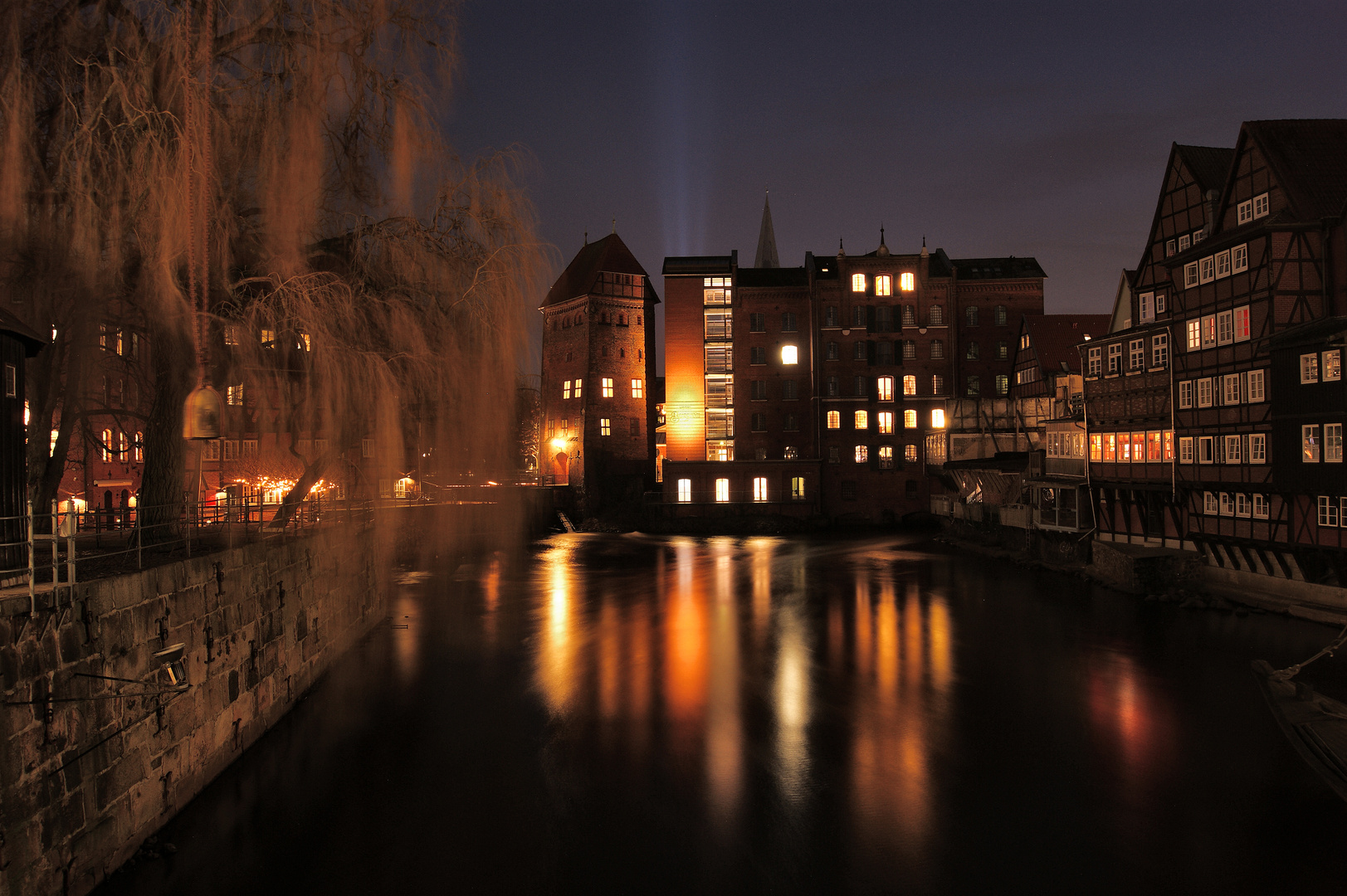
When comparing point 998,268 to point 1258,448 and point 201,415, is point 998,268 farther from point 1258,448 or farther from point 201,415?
point 201,415

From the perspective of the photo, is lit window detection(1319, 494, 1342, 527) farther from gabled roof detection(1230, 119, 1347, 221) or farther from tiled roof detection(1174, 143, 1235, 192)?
tiled roof detection(1174, 143, 1235, 192)

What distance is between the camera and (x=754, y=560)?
41.2 meters

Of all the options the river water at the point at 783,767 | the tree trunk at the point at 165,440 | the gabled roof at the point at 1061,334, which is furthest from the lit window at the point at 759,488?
the tree trunk at the point at 165,440

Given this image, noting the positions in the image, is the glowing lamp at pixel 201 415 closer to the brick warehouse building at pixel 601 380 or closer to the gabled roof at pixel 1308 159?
the gabled roof at pixel 1308 159

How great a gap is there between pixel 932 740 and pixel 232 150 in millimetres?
16475

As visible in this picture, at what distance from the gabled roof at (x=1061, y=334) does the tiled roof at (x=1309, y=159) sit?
23.0m

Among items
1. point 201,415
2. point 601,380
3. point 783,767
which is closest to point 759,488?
point 601,380

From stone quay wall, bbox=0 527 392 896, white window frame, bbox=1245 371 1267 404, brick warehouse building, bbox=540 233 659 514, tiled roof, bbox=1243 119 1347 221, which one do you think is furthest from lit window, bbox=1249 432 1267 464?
brick warehouse building, bbox=540 233 659 514

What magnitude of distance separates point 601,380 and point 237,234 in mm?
50108

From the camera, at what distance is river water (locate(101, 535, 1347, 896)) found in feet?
34.4

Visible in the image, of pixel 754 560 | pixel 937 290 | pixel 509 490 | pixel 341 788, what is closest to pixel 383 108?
pixel 341 788

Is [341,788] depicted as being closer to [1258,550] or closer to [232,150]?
[232,150]

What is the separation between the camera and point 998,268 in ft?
195

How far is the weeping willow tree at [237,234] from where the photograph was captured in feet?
39.7
